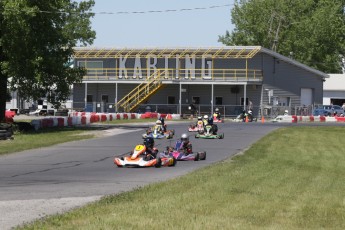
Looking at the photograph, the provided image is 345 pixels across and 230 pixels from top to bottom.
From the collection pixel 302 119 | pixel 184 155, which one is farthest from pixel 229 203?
pixel 302 119

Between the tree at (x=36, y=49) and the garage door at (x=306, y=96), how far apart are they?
31.6 metres

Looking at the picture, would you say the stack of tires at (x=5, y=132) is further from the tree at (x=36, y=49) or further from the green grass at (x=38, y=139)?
the tree at (x=36, y=49)

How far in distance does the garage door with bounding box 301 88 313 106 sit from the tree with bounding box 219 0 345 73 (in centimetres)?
1907

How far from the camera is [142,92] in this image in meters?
62.9

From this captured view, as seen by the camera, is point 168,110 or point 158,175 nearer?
point 158,175

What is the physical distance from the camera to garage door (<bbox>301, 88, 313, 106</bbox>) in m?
68.0

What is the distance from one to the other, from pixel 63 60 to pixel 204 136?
Result: 10315 millimetres

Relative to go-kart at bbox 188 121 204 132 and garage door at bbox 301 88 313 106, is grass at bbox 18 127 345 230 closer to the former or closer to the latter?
go-kart at bbox 188 121 204 132

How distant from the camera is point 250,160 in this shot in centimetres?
2128

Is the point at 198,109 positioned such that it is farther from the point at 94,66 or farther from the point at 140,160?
the point at 140,160

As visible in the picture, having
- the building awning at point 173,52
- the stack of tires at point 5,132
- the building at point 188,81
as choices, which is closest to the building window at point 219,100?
the building at point 188,81

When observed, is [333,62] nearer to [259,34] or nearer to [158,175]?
[259,34]

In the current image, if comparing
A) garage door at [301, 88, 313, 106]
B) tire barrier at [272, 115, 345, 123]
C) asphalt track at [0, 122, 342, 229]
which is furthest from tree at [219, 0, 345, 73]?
asphalt track at [0, 122, 342, 229]

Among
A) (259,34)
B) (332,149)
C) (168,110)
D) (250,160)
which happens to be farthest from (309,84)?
(250,160)
